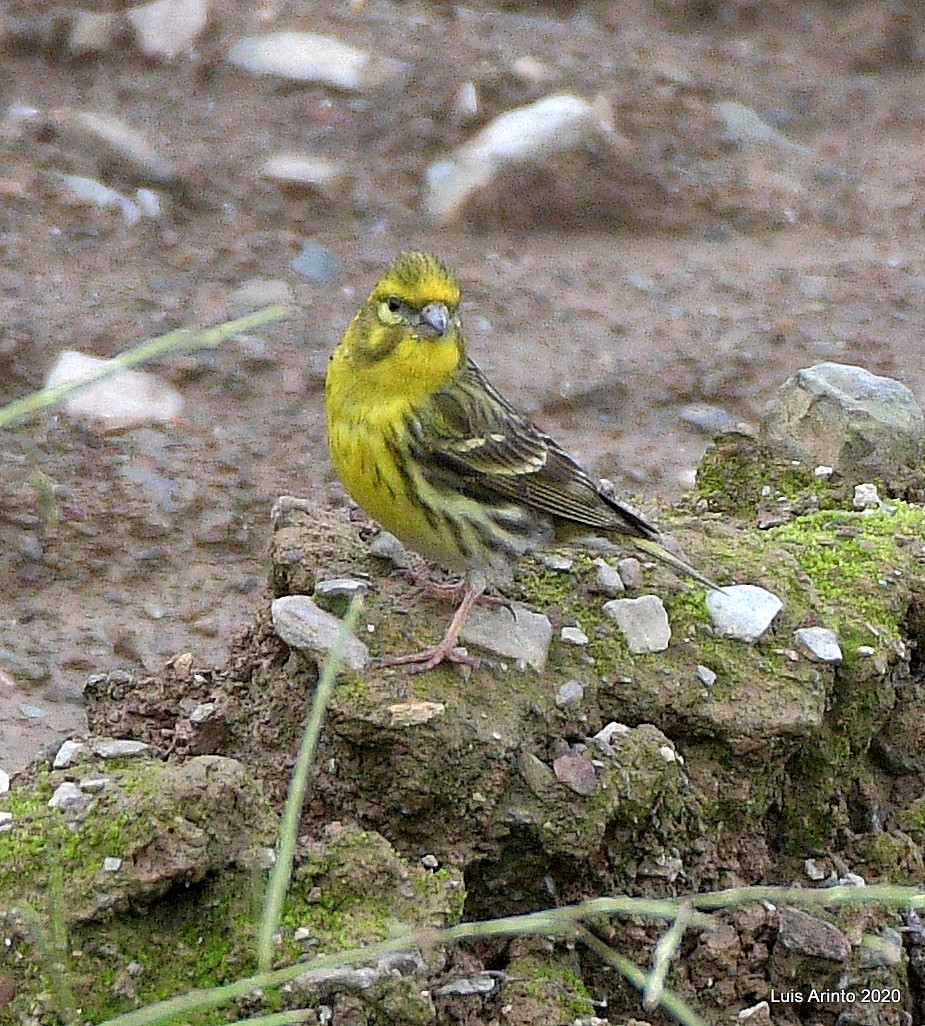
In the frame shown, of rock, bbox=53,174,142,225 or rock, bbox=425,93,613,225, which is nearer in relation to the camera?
rock, bbox=53,174,142,225

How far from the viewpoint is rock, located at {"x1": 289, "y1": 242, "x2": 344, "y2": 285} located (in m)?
6.77

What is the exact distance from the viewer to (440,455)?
3.97 meters

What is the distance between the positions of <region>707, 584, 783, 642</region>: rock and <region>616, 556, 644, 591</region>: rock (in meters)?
0.17

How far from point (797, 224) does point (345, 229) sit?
2141 mm

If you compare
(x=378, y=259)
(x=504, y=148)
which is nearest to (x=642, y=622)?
(x=378, y=259)

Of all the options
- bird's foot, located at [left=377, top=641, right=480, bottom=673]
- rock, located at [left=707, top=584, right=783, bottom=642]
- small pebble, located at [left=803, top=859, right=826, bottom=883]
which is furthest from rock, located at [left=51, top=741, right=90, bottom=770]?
small pebble, located at [left=803, top=859, right=826, bottom=883]

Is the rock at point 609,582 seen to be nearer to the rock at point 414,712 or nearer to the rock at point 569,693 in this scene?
the rock at point 569,693

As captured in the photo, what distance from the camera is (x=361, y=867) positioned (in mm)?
2965

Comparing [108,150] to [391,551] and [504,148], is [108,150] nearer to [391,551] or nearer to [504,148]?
[504,148]

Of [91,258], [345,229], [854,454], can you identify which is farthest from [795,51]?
[854,454]

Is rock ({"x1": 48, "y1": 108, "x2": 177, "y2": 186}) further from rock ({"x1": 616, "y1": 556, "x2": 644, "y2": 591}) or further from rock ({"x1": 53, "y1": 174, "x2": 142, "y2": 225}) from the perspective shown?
rock ({"x1": 616, "y1": 556, "x2": 644, "y2": 591})

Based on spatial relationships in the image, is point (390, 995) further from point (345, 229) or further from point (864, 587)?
point (345, 229)

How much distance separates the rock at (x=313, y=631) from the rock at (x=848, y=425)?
5.94ft

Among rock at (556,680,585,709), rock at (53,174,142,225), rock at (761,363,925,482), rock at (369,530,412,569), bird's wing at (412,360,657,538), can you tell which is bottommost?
rock at (53,174,142,225)
